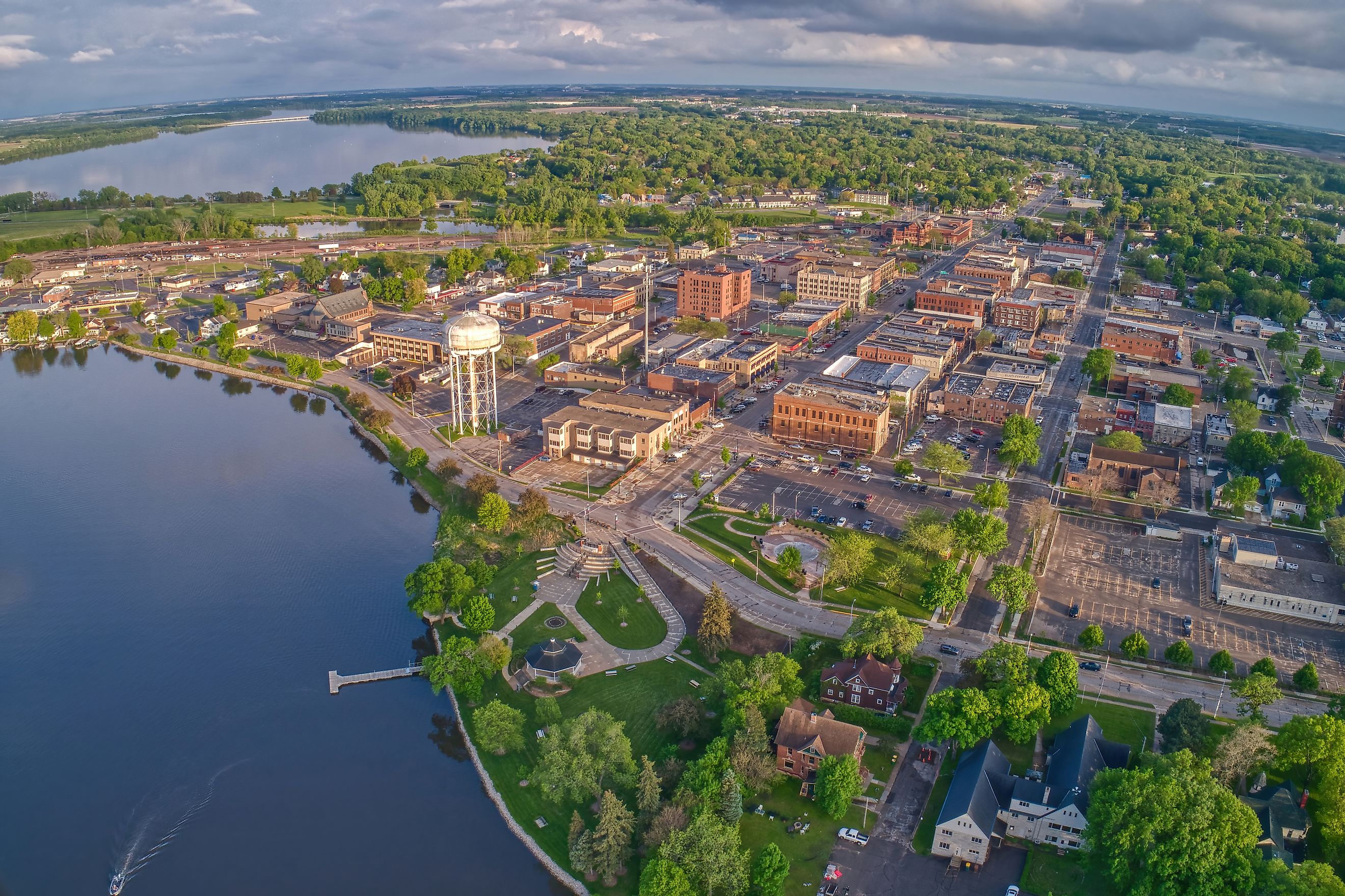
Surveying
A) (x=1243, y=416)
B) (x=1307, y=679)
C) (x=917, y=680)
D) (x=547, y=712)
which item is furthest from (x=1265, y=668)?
(x=1243, y=416)

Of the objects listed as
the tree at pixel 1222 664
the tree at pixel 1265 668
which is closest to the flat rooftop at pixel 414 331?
the tree at pixel 1222 664

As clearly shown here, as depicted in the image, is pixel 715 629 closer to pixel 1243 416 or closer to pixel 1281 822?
pixel 1281 822

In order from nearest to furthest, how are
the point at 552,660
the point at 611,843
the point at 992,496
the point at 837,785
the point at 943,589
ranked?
the point at 611,843 → the point at 837,785 → the point at 552,660 → the point at 943,589 → the point at 992,496

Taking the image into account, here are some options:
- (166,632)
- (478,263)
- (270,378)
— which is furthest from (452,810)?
(478,263)

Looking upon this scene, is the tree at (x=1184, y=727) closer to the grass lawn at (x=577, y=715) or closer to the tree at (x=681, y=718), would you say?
the grass lawn at (x=577, y=715)

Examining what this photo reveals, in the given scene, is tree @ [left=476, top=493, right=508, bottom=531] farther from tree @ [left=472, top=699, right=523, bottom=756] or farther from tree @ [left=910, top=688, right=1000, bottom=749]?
tree @ [left=910, top=688, right=1000, bottom=749]

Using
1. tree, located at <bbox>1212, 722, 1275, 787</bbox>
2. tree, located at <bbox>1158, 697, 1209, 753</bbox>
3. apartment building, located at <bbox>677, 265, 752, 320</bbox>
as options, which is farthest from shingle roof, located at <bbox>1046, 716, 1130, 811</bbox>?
apartment building, located at <bbox>677, 265, 752, 320</bbox>
